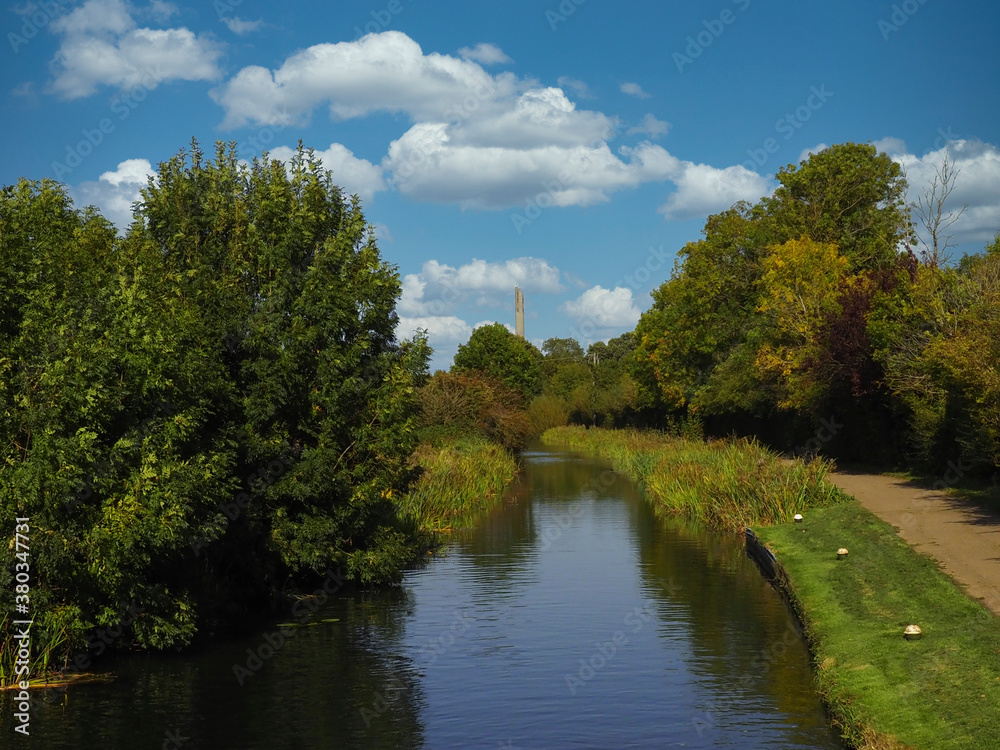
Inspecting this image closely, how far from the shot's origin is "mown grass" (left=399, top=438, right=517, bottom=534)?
32500 mm

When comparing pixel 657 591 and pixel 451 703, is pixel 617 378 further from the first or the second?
pixel 451 703

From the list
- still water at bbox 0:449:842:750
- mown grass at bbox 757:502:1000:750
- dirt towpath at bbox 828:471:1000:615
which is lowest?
still water at bbox 0:449:842:750

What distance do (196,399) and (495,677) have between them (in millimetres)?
6273

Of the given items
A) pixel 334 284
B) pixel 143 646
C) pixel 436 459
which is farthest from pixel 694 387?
pixel 143 646

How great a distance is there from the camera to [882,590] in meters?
17.1

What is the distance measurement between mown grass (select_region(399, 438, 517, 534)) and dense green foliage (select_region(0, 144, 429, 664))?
24.3ft

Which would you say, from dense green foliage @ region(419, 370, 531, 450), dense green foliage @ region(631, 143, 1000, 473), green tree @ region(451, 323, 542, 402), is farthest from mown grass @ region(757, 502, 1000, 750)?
green tree @ region(451, 323, 542, 402)

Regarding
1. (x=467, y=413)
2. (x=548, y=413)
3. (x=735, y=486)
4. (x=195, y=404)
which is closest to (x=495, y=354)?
(x=548, y=413)

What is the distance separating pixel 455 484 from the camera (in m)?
37.2

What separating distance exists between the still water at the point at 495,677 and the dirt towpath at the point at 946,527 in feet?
9.71

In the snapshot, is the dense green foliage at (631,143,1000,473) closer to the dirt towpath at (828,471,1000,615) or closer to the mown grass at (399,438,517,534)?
the dirt towpath at (828,471,1000,615)

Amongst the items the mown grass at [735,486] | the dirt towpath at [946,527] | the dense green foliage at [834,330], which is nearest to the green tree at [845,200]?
the dense green foliage at [834,330]

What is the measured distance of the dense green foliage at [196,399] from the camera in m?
14.0

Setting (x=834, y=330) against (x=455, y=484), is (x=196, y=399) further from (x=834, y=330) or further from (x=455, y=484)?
(x=834, y=330)
